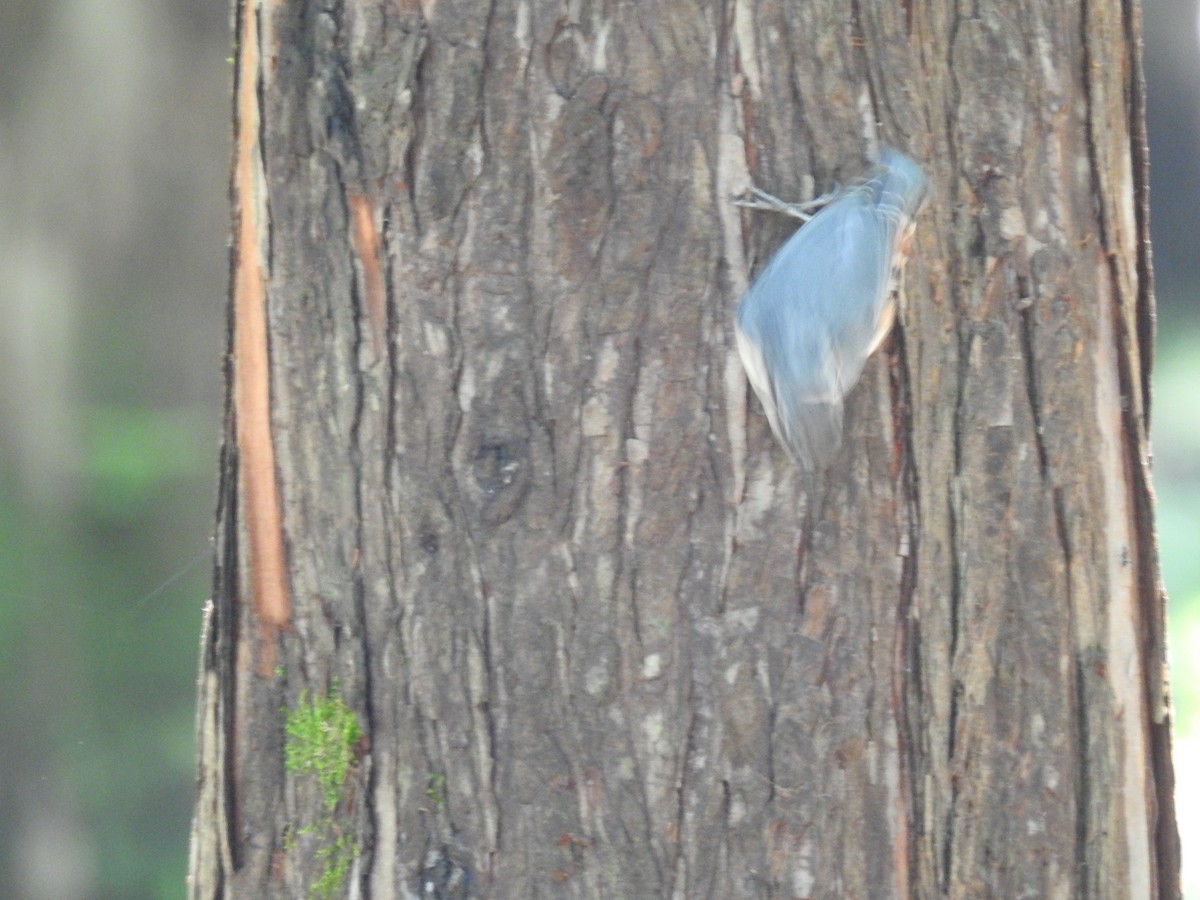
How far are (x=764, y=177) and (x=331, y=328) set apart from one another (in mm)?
503

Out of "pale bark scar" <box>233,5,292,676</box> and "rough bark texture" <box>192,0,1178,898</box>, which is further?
"pale bark scar" <box>233,5,292,676</box>

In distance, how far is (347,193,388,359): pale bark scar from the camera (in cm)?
138

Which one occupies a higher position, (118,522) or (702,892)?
(118,522)

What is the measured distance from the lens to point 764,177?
134cm

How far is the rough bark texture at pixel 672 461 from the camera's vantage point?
4.37 ft

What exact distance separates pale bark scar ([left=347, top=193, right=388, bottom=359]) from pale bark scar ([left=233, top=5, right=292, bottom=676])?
13 centimetres

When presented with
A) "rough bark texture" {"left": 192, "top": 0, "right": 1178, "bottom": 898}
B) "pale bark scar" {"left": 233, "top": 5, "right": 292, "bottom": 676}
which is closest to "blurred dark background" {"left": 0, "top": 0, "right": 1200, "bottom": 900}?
"pale bark scar" {"left": 233, "top": 5, "right": 292, "bottom": 676}

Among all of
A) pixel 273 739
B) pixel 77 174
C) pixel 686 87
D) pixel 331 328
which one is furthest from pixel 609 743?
pixel 77 174

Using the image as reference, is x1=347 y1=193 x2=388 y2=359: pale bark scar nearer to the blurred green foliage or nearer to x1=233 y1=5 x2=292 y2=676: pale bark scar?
x1=233 y1=5 x2=292 y2=676: pale bark scar

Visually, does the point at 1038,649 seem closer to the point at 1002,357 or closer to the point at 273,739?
the point at 1002,357

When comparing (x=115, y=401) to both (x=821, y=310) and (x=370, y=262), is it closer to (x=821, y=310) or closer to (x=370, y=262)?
(x=370, y=262)

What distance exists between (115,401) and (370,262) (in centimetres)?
206

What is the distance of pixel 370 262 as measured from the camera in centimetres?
138

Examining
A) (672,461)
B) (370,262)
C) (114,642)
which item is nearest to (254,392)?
(370,262)
